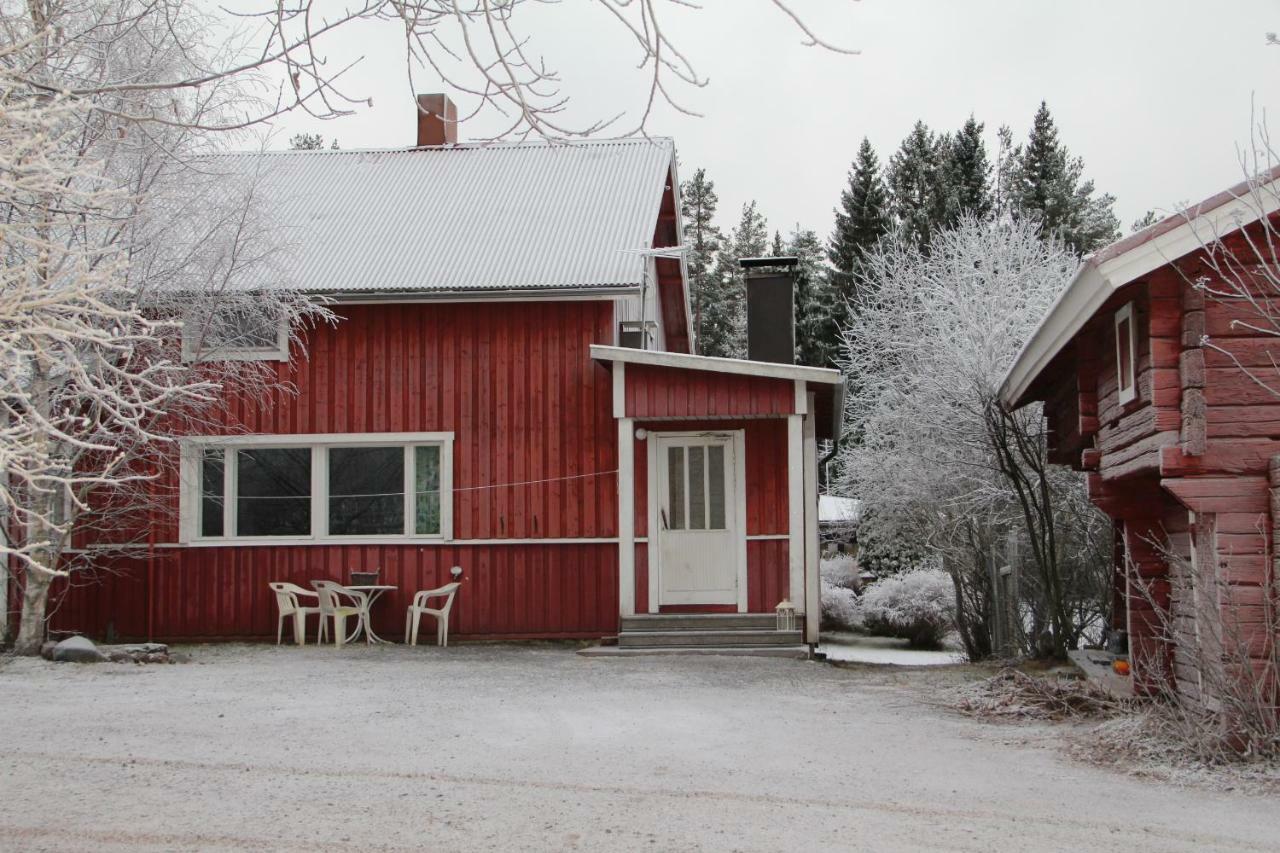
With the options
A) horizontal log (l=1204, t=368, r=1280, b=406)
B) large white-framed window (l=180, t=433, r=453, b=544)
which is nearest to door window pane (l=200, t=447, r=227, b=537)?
large white-framed window (l=180, t=433, r=453, b=544)

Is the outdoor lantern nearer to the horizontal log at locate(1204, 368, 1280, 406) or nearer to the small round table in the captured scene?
the small round table

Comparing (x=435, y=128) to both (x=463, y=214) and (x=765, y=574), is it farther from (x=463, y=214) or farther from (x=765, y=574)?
(x=765, y=574)

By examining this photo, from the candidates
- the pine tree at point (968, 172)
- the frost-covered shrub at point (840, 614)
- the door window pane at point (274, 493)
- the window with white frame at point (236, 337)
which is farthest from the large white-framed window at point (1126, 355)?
the pine tree at point (968, 172)

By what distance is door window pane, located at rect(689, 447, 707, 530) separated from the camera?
15.8 m

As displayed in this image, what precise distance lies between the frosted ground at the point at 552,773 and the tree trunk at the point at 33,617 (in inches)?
83.2

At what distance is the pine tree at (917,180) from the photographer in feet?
149

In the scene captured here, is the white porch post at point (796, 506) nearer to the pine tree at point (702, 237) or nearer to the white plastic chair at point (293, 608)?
the white plastic chair at point (293, 608)

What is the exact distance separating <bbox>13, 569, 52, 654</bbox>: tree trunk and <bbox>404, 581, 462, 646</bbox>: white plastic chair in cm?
382

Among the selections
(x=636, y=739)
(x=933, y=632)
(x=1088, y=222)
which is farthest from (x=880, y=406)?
(x=1088, y=222)

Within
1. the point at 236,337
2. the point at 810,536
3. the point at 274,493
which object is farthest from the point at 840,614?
the point at 236,337

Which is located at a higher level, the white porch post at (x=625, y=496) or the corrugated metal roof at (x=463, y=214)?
the corrugated metal roof at (x=463, y=214)

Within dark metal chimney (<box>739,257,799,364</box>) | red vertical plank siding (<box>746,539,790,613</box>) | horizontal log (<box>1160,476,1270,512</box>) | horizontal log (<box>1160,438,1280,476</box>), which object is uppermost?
dark metal chimney (<box>739,257,799,364</box>)

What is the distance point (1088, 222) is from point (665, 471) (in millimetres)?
32390

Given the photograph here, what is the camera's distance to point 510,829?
6184 millimetres
